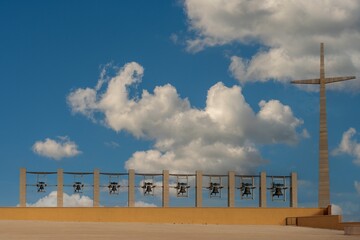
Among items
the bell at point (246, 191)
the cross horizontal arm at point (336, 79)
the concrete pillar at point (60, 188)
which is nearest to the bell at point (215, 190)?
the bell at point (246, 191)

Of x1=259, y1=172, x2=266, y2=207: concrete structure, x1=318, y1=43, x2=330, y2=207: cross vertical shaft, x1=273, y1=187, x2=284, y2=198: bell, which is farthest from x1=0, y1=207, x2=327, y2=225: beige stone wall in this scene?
x1=318, y1=43, x2=330, y2=207: cross vertical shaft

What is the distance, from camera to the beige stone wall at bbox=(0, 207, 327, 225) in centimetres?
5975

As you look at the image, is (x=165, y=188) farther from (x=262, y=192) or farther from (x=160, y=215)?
(x=262, y=192)

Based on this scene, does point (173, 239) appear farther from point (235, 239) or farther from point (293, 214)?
point (293, 214)

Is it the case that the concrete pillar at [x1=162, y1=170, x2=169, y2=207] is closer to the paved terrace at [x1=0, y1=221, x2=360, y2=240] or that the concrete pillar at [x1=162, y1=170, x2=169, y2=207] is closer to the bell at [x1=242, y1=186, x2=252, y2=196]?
the bell at [x1=242, y1=186, x2=252, y2=196]

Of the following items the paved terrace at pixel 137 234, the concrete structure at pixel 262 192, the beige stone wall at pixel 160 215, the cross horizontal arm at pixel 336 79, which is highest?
the cross horizontal arm at pixel 336 79

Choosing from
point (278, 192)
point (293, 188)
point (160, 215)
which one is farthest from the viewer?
point (278, 192)

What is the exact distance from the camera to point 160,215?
61.2m

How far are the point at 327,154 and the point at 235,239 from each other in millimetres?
41423

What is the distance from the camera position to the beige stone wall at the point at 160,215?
59750mm

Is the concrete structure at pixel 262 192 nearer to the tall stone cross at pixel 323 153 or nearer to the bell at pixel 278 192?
the bell at pixel 278 192

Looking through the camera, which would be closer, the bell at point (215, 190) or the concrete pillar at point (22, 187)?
the concrete pillar at point (22, 187)

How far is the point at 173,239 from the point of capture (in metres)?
27.9

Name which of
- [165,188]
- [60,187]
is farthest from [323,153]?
[60,187]
